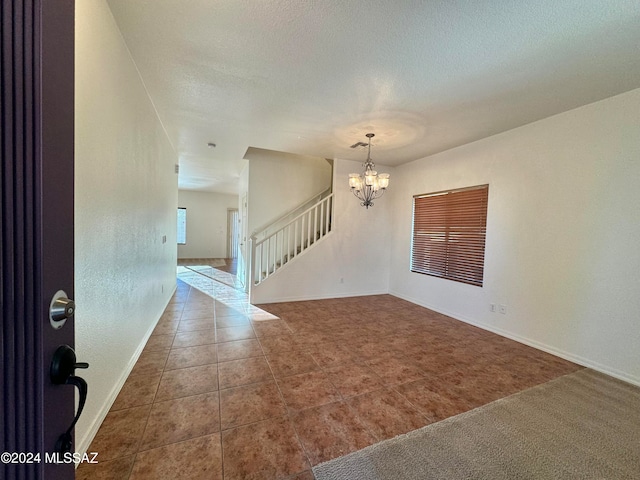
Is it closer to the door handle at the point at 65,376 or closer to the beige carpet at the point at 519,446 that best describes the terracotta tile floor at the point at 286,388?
the beige carpet at the point at 519,446

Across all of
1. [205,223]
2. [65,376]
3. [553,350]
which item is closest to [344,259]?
[553,350]

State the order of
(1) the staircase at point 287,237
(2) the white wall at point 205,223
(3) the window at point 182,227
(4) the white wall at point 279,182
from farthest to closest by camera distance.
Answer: (2) the white wall at point 205,223
(3) the window at point 182,227
(4) the white wall at point 279,182
(1) the staircase at point 287,237

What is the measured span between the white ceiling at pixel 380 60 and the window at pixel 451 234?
3.40ft

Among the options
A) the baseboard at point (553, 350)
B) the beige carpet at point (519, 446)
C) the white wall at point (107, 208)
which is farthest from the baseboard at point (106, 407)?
the baseboard at point (553, 350)

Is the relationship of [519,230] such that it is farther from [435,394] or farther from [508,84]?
[435,394]

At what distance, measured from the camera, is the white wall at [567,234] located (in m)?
2.45

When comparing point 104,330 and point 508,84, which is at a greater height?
point 508,84

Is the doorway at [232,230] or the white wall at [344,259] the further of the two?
the doorway at [232,230]

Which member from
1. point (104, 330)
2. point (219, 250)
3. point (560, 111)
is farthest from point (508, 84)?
point (219, 250)

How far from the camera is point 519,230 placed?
327 centimetres

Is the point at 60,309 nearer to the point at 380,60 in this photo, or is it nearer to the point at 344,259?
the point at 380,60

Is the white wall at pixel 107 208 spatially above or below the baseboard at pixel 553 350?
above

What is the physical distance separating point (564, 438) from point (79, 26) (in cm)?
378

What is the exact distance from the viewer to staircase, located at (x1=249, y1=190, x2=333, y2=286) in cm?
488
